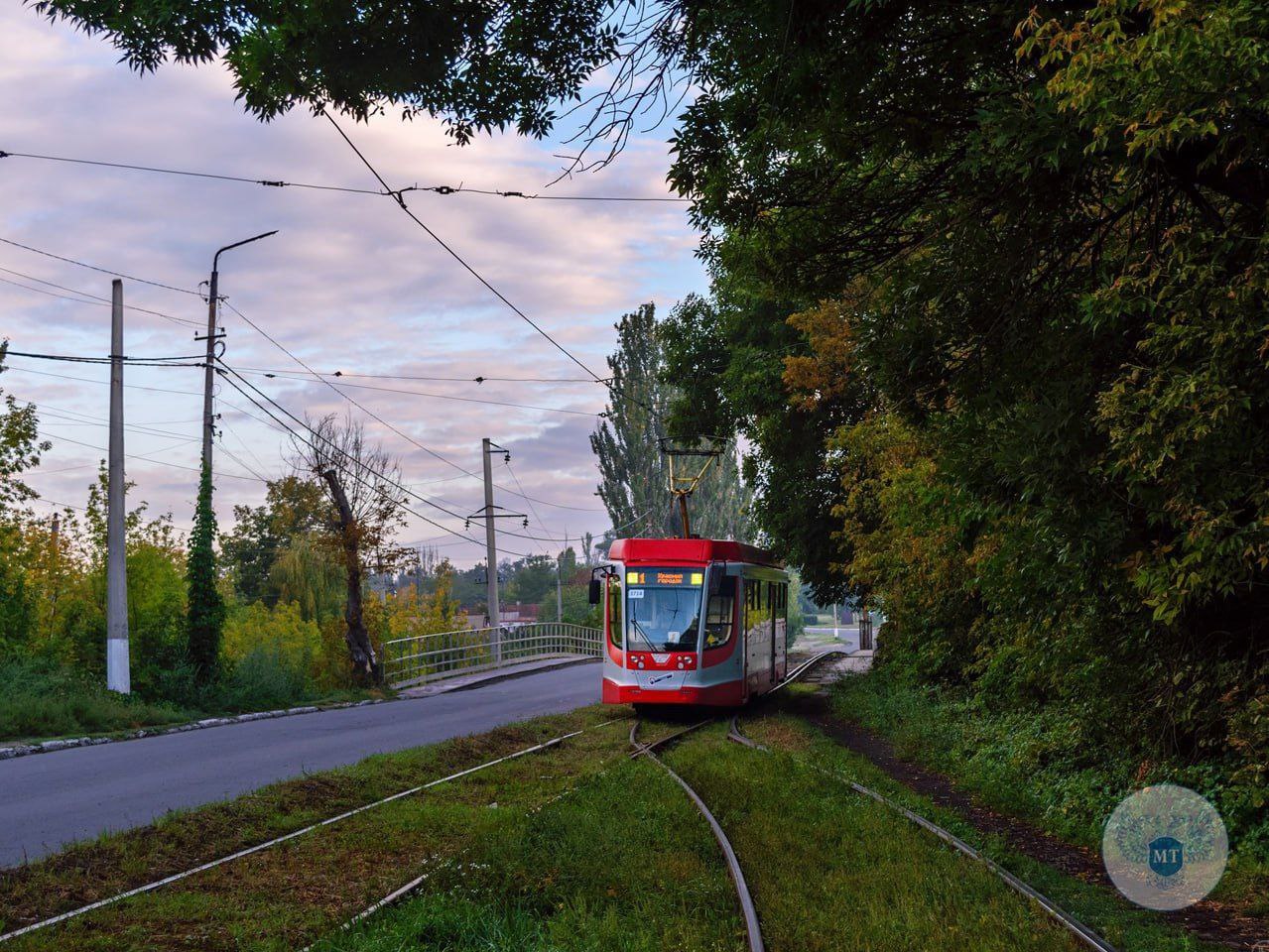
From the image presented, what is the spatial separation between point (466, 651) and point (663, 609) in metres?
19.8

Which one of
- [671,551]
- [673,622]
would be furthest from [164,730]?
[671,551]

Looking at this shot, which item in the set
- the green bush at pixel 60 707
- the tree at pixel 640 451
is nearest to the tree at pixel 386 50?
the green bush at pixel 60 707

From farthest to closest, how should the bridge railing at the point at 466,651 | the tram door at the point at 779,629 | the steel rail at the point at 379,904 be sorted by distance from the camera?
the bridge railing at the point at 466,651 < the tram door at the point at 779,629 < the steel rail at the point at 379,904

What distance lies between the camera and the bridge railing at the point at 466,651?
1346 inches

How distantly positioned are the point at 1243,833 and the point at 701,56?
315 inches

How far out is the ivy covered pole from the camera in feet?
81.8

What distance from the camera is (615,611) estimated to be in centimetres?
2158

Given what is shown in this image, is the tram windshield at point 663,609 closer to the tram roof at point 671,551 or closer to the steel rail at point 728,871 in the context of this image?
the tram roof at point 671,551

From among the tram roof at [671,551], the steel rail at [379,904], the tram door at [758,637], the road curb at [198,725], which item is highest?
the tram roof at [671,551]

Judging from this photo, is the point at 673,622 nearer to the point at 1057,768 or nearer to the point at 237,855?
the point at 1057,768

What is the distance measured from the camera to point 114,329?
23047 millimetres

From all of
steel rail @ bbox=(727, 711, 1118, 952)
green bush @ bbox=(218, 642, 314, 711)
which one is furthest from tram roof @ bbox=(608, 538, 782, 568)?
green bush @ bbox=(218, 642, 314, 711)

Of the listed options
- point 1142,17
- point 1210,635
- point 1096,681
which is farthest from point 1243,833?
point 1142,17

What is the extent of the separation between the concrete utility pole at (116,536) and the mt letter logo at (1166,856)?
18.2 m
